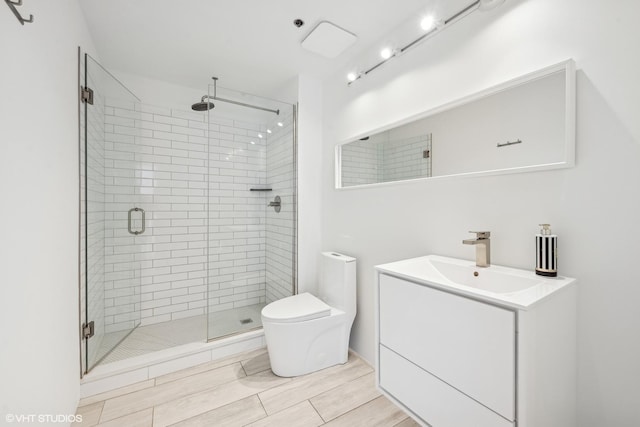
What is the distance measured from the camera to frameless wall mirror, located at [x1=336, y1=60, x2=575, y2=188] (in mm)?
1099

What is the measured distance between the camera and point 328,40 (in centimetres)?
196

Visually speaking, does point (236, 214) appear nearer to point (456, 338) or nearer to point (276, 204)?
point (276, 204)

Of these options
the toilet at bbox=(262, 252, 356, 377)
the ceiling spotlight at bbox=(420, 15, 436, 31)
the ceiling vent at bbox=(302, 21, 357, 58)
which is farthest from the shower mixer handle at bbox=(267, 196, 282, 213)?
the ceiling spotlight at bbox=(420, 15, 436, 31)

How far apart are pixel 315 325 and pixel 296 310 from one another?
0.17 metres

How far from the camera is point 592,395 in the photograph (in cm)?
103

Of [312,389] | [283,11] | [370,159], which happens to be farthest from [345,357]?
[283,11]

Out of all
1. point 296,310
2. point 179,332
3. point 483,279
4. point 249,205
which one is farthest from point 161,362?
point 483,279

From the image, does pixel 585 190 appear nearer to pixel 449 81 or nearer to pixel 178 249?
pixel 449 81

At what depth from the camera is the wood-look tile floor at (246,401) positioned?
4.89ft

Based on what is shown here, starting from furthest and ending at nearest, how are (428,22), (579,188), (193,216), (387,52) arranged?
(193,216) < (387,52) < (428,22) < (579,188)

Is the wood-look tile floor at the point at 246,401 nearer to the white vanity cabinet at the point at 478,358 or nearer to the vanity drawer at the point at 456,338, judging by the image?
the white vanity cabinet at the point at 478,358

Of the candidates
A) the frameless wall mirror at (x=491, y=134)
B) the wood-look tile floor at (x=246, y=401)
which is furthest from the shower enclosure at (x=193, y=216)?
the frameless wall mirror at (x=491, y=134)

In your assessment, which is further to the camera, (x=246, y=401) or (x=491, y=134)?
(x=246, y=401)

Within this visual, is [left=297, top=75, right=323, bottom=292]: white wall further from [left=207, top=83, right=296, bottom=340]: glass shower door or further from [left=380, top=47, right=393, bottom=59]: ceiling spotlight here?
[left=380, top=47, right=393, bottom=59]: ceiling spotlight
